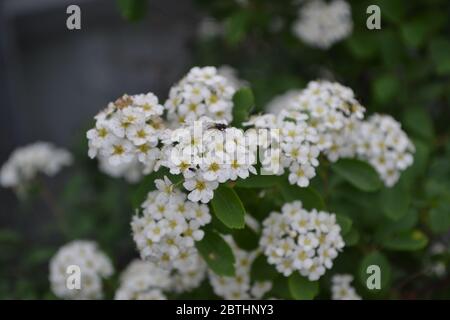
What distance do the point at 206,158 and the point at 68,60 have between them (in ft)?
10.4

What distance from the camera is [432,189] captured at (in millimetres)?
2598

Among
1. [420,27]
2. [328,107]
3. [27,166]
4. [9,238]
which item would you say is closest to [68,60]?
[27,166]

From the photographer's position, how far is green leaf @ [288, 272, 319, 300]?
2.04 metres

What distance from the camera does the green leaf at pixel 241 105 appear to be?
7.13 feet

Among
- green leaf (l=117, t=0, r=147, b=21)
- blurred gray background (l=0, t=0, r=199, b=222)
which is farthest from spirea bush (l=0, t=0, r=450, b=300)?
blurred gray background (l=0, t=0, r=199, b=222)

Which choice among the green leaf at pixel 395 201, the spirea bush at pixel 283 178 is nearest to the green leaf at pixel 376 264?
the spirea bush at pixel 283 178

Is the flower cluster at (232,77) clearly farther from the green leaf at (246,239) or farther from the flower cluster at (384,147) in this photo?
the green leaf at (246,239)

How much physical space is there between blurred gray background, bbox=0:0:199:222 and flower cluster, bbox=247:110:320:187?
2.34 metres

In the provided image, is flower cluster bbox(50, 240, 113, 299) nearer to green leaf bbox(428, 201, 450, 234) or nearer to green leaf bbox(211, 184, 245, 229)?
green leaf bbox(211, 184, 245, 229)

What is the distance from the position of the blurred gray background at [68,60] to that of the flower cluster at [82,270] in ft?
5.91

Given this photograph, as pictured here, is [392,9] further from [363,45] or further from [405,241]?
[405,241]

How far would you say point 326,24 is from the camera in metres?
3.13

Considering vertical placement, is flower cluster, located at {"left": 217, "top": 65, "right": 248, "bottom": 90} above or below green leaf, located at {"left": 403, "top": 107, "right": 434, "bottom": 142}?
above

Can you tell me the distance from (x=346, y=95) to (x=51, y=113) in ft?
10.1
